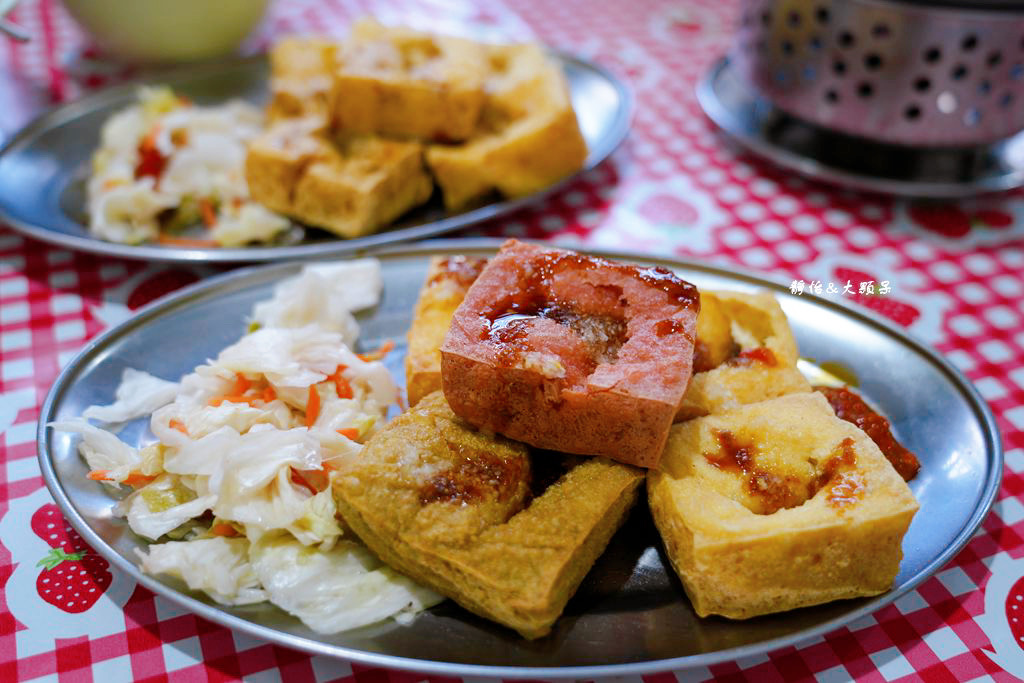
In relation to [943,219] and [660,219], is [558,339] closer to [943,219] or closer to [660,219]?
[660,219]

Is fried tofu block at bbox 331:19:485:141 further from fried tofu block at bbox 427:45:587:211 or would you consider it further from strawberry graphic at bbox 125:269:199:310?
strawberry graphic at bbox 125:269:199:310

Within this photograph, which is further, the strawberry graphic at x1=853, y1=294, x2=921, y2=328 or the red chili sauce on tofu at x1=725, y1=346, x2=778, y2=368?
the strawberry graphic at x1=853, y1=294, x2=921, y2=328

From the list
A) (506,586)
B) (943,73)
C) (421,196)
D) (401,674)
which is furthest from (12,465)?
(943,73)

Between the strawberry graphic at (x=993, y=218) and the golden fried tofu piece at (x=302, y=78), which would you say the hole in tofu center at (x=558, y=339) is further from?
the strawberry graphic at (x=993, y=218)

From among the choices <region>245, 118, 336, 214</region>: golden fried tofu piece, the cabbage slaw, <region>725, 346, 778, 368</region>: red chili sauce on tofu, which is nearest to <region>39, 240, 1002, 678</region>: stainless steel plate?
the cabbage slaw

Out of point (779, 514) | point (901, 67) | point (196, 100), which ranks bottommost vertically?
point (196, 100)

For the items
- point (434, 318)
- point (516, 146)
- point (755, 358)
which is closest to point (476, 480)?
point (434, 318)

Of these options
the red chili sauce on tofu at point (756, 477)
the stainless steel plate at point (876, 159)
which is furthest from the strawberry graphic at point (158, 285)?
the stainless steel plate at point (876, 159)

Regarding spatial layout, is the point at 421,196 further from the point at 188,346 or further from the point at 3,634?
the point at 3,634
